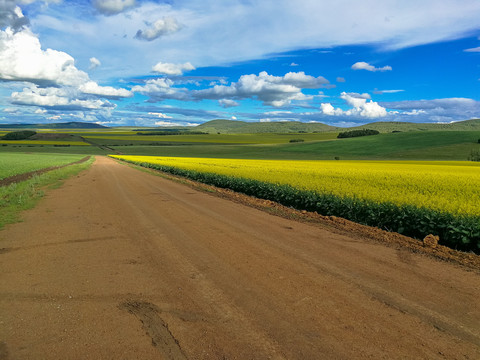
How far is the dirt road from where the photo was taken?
3922mm

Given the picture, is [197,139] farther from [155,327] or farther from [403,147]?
[155,327]

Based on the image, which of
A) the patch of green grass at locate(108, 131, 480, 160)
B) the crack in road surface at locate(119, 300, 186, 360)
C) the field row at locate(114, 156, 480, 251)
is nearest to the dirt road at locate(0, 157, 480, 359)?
the crack in road surface at locate(119, 300, 186, 360)

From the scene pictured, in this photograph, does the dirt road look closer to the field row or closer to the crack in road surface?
the crack in road surface

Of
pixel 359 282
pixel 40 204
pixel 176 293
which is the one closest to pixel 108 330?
pixel 176 293

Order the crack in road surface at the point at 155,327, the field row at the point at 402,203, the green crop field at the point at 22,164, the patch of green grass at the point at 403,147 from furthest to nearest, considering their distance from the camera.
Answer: the patch of green grass at the point at 403,147
the green crop field at the point at 22,164
the field row at the point at 402,203
the crack in road surface at the point at 155,327

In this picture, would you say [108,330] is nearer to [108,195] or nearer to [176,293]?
[176,293]

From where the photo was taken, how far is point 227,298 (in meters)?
5.17

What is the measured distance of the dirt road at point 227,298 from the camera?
3922 mm

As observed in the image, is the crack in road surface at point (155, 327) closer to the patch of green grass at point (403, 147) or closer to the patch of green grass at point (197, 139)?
the patch of green grass at point (403, 147)

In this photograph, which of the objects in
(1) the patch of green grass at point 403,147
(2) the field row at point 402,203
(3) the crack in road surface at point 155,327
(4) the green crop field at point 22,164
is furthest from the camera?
(1) the patch of green grass at point 403,147

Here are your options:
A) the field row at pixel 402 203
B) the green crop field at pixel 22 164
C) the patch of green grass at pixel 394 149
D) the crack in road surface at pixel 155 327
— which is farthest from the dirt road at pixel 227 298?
the patch of green grass at pixel 394 149

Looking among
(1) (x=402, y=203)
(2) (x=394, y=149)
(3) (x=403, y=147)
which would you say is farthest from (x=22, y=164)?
(3) (x=403, y=147)

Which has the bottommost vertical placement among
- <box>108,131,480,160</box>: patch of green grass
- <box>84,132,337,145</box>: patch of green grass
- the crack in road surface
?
the crack in road surface

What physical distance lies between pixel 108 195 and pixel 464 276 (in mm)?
15801
